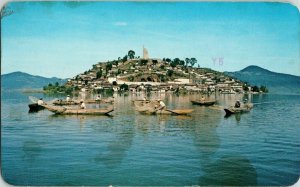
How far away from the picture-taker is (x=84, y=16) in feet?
9.61

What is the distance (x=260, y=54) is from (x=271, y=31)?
0.51 ft

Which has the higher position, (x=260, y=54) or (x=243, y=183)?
(x=260, y=54)

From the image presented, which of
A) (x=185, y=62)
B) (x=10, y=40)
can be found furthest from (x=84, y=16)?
(x=185, y=62)

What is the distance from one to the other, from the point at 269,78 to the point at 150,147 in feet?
2.83

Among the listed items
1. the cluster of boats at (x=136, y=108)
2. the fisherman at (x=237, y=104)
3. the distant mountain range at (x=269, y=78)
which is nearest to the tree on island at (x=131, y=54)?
the cluster of boats at (x=136, y=108)

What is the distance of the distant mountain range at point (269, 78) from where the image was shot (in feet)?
9.75

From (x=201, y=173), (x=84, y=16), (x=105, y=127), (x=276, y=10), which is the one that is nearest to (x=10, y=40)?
(x=84, y=16)

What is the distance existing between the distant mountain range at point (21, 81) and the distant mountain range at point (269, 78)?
1.15 metres

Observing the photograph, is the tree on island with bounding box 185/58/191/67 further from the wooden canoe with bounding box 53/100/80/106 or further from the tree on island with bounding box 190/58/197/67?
the wooden canoe with bounding box 53/100/80/106

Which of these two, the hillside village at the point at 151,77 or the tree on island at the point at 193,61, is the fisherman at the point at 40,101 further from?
the tree on island at the point at 193,61

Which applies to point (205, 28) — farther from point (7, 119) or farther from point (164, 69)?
point (7, 119)

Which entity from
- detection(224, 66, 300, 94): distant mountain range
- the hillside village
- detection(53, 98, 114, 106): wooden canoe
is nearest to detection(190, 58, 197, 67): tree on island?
the hillside village

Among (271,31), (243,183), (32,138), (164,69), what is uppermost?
(271,31)

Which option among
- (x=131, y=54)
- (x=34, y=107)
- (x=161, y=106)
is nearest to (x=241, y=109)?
(x=161, y=106)
